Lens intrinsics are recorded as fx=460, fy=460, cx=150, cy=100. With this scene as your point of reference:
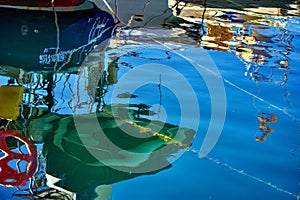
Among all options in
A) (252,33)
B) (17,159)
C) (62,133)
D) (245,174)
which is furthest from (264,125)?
(252,33)

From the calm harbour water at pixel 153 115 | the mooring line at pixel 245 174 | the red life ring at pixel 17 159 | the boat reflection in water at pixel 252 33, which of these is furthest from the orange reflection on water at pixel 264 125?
the red life ring at pixel 17 159

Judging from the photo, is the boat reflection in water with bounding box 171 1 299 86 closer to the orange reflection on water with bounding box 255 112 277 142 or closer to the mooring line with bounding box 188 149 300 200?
the orange reflection on water with bounding box 255 112 277 142

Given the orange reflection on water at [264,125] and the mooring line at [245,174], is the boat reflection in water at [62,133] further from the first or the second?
the orange reflection on water at [264,125]

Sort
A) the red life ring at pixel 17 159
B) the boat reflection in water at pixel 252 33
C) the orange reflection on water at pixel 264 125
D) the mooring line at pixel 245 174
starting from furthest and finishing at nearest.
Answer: the boat reflection in water at pixel 252 33, the orange reflection on water at pixel 264 125, the mooring line at pixel 245 174, the red life ring at pixel 17 159

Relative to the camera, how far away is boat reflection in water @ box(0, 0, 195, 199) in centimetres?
359

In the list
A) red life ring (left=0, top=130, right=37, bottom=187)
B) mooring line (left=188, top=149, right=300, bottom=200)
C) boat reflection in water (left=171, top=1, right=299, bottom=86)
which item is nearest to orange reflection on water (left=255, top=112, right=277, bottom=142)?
mooring line (left=188, top=149, right=300, bottom=200)

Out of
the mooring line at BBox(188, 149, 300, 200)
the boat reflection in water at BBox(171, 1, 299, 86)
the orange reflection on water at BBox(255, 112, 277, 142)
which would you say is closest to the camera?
the mooring line at BBox(188, 149, 300, 200)

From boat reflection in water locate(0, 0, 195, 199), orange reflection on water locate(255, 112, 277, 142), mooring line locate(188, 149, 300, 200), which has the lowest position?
mooring line locate(188, 149, 300, 200)

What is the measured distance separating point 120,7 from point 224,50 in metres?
4.54

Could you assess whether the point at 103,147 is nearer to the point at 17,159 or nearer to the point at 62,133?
the point at 62,133

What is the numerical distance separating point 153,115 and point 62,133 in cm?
104

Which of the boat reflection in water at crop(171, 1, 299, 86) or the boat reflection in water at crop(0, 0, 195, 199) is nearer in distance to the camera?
the boat reflection in water at crop(0, 0, 195, 199)

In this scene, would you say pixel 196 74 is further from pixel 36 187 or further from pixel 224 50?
pixel 36 187

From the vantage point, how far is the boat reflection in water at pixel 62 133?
3.59 meters
